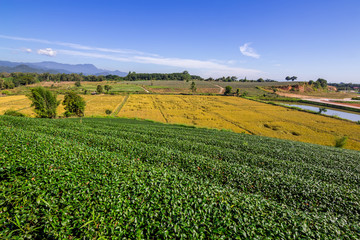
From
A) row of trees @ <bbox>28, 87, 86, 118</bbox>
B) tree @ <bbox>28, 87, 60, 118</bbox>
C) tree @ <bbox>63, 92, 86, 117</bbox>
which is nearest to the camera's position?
tree @ <bbox>28, 87, 60, 118</bbox>

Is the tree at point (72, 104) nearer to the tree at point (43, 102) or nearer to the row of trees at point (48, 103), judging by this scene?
the row of trees at point (48, 103)

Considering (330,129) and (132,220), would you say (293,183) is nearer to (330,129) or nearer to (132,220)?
(132,220)

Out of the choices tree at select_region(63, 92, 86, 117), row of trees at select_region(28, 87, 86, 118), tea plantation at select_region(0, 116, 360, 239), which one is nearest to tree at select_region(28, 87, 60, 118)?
row of trees at select_region(28, 87, 86, 118)

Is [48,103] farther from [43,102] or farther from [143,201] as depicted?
[143,201]

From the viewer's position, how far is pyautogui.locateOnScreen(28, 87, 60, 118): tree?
1812 inches

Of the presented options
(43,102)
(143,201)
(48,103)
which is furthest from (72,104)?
(143,201)

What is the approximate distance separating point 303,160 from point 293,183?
982 centimetres

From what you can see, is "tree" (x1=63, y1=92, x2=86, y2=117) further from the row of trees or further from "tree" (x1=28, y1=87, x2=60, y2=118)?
"tree" (x1=28, y1=87, x2=60, y2=118)

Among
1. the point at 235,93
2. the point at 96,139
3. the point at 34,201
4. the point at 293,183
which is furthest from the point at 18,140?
the point at 235,93

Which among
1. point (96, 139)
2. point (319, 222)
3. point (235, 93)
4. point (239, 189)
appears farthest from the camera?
point (235, 93)

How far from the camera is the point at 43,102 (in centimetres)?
4678

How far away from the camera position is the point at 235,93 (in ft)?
477

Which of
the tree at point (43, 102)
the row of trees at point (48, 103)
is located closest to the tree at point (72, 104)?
the row of trees at point (48, 103)

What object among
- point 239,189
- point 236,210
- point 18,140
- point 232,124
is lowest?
point 232,124
